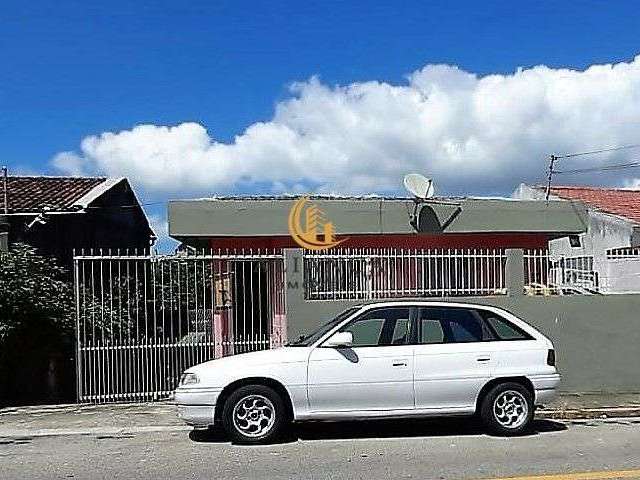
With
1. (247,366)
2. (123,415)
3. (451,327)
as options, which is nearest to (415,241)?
(451,327)

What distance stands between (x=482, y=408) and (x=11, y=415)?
6566mm

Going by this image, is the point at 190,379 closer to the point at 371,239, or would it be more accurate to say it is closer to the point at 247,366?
the point at 247,366

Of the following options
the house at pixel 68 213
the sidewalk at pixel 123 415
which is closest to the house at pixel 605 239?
the sidewalk at pixel 123 415

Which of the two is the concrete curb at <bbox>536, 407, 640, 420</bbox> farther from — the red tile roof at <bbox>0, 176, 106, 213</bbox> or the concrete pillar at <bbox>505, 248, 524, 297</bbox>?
the red tile roof at <bbox>0, 176, 106, 213</bbox>

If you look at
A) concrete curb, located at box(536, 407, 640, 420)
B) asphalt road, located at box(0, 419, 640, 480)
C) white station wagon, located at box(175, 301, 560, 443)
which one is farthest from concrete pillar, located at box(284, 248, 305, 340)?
concrete curb, located at box(536, 407, 640, 420)

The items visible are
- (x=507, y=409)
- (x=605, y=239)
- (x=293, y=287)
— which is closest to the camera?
(x=507, y=409)

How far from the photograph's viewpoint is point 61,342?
1349 centimetres

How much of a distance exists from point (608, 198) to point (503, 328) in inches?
694

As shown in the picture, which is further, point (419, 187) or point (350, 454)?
point (419, 187)

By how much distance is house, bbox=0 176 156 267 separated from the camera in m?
19.1

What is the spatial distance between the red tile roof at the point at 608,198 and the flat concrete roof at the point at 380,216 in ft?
21.1

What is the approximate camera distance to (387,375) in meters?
9.52

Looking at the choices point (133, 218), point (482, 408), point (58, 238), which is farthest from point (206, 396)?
point (133, 218)

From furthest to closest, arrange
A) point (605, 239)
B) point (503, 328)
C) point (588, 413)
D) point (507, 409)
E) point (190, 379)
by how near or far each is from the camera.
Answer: point (605, 239) → point (588, 413) → point (503, 328) → point (507, 409) → point (190, 379)
